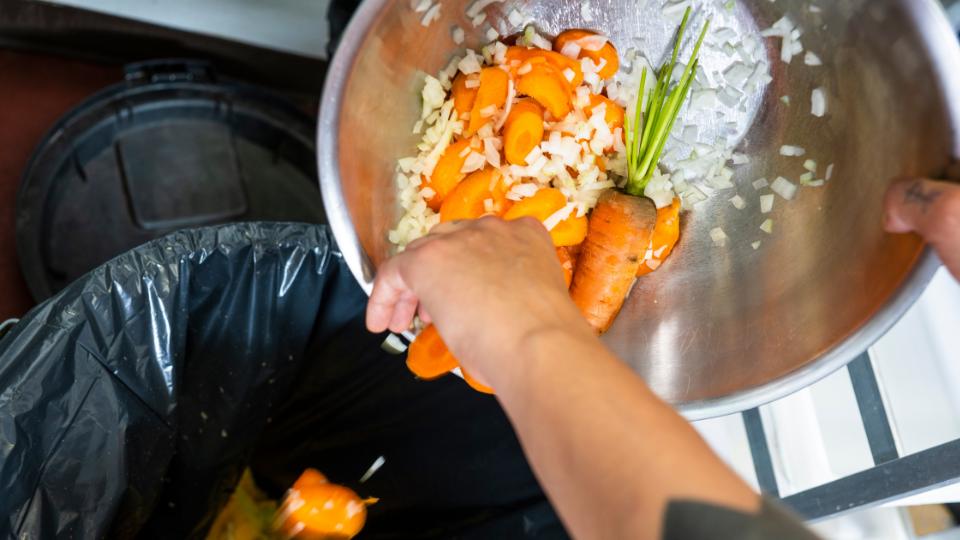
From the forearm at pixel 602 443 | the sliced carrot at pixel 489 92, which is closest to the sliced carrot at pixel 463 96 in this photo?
the sliced carrot at pixel 489 92

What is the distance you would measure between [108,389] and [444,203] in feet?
1.17

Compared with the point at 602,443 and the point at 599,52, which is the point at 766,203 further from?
the point at 602,443

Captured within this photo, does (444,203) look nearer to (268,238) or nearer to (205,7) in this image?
(268,238)

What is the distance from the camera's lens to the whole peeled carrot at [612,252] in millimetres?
694

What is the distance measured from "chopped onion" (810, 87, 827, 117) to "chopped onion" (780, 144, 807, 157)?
0.03 metres

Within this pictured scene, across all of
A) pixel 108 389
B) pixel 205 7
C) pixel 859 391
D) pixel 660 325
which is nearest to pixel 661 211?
pixel 660 325

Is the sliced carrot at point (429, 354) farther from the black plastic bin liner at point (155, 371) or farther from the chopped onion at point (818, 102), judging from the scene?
the chopped onion at point (818, 102)

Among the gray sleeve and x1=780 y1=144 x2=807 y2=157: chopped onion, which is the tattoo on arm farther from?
the gray sleeve

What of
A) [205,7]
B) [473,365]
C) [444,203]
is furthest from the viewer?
[205,7]

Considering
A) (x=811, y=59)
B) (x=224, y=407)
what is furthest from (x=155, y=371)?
(x=811, y=59)

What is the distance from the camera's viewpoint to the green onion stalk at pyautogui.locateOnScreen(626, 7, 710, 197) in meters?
0.70

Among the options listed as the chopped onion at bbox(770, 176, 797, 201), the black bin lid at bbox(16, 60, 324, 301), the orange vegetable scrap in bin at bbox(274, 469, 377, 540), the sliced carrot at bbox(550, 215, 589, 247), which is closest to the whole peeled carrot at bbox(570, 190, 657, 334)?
the sliced carrot at bbox(550, 215, 589, 247)

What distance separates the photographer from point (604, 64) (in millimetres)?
717

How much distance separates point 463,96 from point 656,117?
6.9 inches
